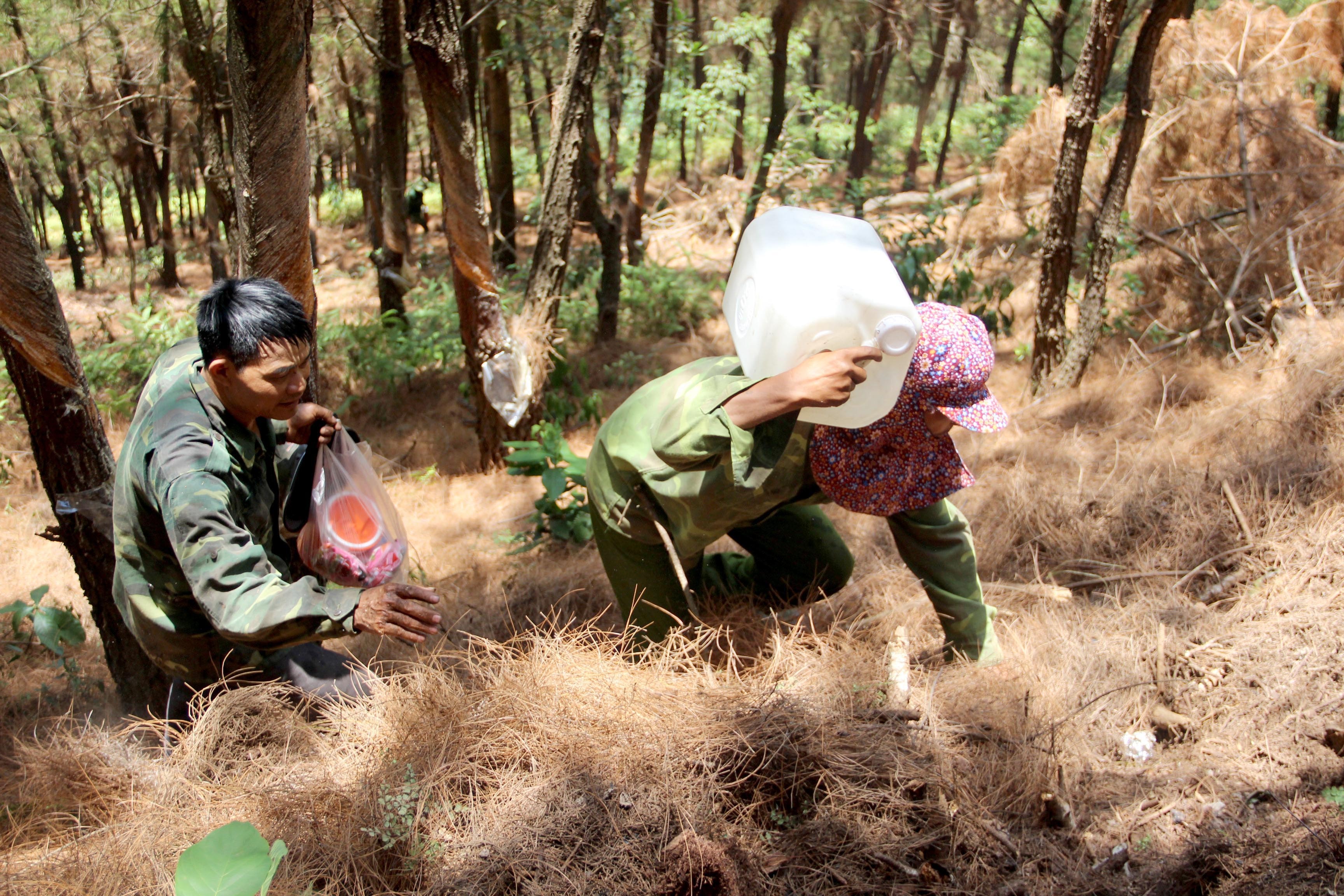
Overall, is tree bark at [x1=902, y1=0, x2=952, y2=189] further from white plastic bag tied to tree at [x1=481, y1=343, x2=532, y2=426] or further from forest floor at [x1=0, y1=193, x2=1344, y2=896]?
forest floor at [x1=0, y1=193, x2=1344, y2=896]

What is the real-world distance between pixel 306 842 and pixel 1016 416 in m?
4.48

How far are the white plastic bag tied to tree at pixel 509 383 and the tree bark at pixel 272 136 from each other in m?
2.32

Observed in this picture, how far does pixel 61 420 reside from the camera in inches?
109

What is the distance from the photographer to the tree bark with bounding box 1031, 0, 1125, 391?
4.71m

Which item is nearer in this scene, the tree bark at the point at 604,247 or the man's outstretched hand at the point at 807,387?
the man's outstretched hand at the point at 807,387

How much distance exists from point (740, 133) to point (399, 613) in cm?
1273

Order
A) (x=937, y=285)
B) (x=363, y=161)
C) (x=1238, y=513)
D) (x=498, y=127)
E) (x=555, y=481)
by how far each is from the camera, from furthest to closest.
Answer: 1. (x=363, y=161)
2. (x=498, y=127)
3. (x=937, y=285)
4. (x=555, y=481)
5. (x=1238, y=513)

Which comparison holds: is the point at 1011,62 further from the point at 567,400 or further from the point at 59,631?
the point at 59,631

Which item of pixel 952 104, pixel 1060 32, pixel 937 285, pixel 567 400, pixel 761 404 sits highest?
pixel 1060 32

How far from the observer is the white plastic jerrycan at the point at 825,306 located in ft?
6.91

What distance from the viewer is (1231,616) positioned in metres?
3.18

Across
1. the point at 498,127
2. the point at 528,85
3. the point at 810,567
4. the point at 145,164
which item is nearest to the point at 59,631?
the point at 810,567

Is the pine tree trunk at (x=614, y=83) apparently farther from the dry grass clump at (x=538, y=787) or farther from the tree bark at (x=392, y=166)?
the dry grass clump at (x=538, y=787)

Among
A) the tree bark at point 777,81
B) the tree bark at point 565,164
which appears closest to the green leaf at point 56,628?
the tree bark at point 565,164
